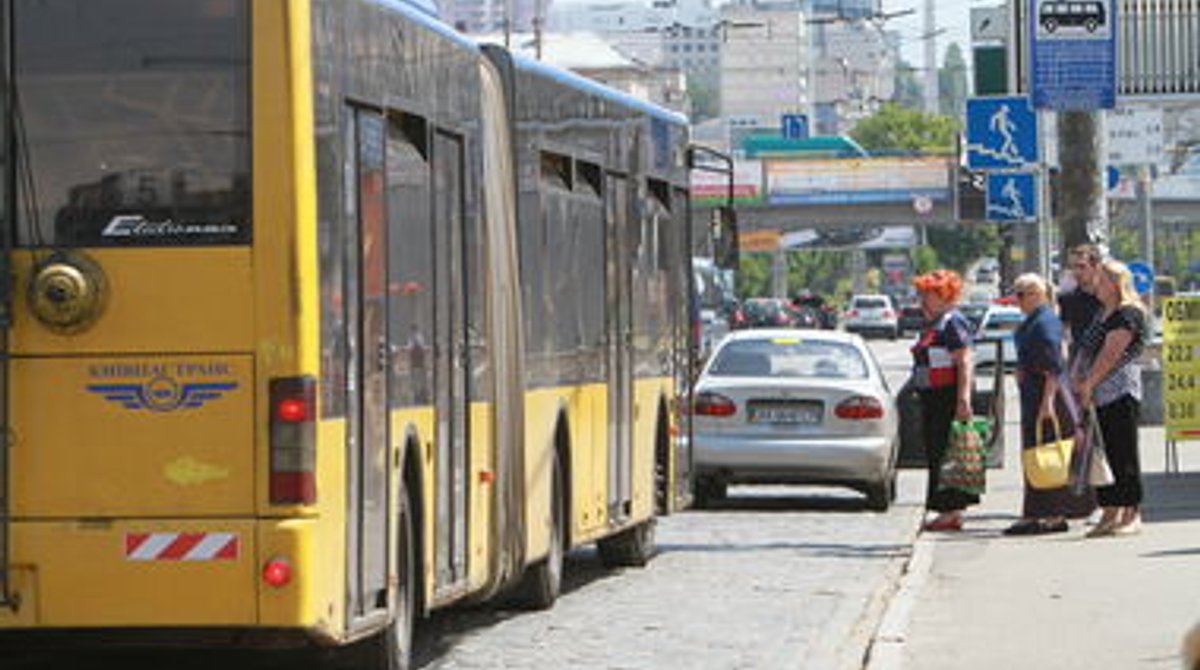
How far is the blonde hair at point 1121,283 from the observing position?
20266 mm

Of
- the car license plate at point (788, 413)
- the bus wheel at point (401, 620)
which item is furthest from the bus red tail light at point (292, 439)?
the car license plate at point (788, 413)

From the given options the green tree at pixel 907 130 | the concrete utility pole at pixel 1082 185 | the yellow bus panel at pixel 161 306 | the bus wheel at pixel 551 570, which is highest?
the green tree at pixel 907 130

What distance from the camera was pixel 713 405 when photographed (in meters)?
25.1

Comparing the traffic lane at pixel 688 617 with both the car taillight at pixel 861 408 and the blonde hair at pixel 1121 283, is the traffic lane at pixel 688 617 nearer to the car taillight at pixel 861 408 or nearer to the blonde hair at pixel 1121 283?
the car taillight at pixel 861 408

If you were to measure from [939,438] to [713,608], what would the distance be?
516 centimetres

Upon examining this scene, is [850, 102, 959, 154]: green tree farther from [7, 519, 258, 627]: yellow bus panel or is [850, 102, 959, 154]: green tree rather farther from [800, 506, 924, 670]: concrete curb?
[7, 519, 258, 627]: yellow bus panel

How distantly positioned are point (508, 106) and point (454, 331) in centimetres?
183

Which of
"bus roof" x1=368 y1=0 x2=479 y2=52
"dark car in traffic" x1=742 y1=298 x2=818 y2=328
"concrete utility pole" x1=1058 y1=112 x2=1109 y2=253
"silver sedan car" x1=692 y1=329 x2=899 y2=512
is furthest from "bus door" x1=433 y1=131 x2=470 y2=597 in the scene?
"dark car in traffic" x1=742 y1=298 x2=818 y2=328

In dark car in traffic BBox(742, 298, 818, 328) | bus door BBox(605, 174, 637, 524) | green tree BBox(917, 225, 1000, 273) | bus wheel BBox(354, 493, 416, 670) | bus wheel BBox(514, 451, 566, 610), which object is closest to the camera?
bus wheel BBox(354, 493, 416, 670)

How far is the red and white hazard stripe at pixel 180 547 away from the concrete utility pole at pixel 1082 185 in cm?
1625

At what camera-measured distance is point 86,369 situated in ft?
36.2

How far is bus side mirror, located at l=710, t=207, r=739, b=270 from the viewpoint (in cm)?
2147

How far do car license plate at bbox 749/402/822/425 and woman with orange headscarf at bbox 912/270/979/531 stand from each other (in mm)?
3353

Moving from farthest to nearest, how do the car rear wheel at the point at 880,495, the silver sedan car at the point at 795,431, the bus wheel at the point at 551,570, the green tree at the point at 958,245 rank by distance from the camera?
the green tree at the point at 958,245 < the car rear wheel at the point at 880,495 < the silver sedan car at the point at 795,431 < the bus wheel at the point at 551,570
